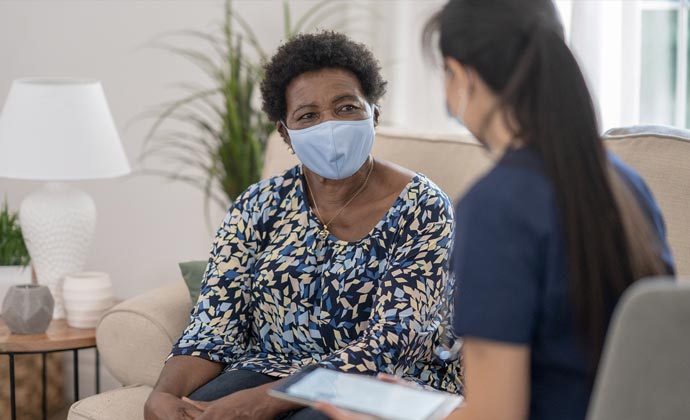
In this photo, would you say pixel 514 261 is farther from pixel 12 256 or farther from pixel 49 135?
pixel 12 256

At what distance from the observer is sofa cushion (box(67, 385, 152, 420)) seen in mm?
1912

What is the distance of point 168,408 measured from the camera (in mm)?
1806

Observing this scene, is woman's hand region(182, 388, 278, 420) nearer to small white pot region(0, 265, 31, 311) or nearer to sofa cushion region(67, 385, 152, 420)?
sofa cushion region(67, 385, 152, 420)

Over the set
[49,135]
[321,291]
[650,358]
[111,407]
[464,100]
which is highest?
[464,100]

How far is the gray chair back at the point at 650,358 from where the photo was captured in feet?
2.68

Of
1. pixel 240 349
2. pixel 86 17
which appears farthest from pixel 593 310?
pixel 86 17

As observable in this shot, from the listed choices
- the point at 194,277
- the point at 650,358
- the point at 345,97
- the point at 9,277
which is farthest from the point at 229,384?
the point at 650,358

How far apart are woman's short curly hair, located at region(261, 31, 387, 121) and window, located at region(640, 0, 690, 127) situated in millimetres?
1005

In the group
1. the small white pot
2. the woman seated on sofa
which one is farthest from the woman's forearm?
the small white pot

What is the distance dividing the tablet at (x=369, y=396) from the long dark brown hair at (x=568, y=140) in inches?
7.3

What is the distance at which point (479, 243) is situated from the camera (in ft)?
3.39

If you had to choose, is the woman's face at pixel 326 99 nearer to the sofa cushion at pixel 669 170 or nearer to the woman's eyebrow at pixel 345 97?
the woman's eyebrow at pixel 345 97

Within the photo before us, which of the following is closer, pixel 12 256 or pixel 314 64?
pixel 314 64

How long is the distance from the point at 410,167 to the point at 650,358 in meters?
1.39
